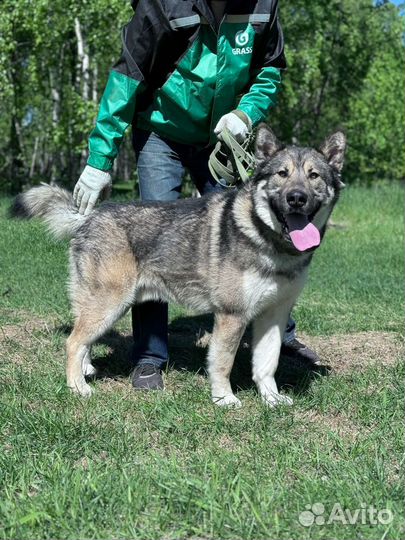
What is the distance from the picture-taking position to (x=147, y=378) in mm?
4438

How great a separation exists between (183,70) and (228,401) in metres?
2.13

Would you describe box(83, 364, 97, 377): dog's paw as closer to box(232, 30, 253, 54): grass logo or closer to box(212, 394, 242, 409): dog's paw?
box(212, 394, 242, 409): dog's paw

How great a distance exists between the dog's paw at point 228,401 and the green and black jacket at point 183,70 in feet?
5.52

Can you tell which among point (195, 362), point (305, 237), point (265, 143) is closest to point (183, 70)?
point (265, 143)

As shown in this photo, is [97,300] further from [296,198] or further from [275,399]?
[296,198]

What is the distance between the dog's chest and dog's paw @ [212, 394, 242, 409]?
55cm

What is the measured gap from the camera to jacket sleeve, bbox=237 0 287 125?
4.47m

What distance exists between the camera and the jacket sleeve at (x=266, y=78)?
4.47 meters

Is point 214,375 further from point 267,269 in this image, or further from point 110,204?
point 110,204

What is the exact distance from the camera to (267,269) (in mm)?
4047

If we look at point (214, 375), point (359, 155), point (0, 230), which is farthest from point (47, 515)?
point (359, 155)

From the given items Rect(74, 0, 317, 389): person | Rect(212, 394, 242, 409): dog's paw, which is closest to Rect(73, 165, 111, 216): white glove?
Rect(74, 0, 317, 389): person

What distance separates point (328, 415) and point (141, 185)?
2070 millimetres

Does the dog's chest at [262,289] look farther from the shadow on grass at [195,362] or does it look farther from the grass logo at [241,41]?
the grass logo at [241,41]
